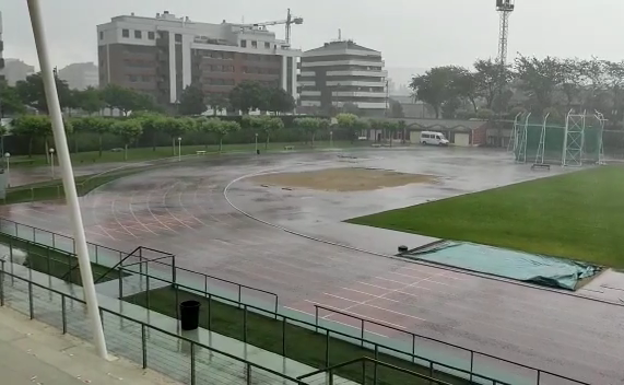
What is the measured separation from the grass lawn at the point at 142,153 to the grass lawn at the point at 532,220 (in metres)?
30.2

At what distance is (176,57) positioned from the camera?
103 meters

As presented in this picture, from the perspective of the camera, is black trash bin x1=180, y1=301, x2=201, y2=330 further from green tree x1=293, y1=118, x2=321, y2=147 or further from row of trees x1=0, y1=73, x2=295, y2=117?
green tree x1=293, y1=118, x2=321, y2=147

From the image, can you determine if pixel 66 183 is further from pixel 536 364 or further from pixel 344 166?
pixel 344 166

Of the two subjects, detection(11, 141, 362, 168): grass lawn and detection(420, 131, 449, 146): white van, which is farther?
detection(420, 131, 449, 146): white van

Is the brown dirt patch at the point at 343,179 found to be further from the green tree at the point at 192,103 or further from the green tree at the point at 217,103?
the green tree at the point at 217,103

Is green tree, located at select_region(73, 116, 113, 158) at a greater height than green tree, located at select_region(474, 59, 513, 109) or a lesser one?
lesser


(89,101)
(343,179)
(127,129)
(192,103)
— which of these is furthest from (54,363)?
(192,103)

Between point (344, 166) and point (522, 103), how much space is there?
45.4 meters

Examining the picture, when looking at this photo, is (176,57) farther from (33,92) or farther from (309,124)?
(309,124)

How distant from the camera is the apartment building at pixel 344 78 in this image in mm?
128250

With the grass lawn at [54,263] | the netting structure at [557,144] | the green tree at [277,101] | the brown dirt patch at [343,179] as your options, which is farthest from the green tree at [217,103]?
the grass lawn at [54,263]

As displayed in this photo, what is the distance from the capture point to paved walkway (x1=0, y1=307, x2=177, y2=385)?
9.34 meters

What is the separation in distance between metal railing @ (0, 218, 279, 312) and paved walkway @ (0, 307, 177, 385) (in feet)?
14.3

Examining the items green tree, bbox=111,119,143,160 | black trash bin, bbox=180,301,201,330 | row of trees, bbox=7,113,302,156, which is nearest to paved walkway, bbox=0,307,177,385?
black trash bin, bbox=180,301,201,330
